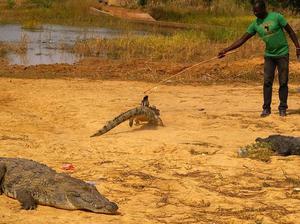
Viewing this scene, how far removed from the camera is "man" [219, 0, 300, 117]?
9.17 metres

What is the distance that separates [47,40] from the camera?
24.3 meters

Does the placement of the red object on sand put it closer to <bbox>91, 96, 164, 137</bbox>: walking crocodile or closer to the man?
<bbox>91, 96, 164, 137</bbox>: walking crocodile

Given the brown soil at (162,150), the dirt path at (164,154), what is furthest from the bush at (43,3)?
the dirt path at (164,154)

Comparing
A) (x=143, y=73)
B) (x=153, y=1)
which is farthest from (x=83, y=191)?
(x=153, y=1)

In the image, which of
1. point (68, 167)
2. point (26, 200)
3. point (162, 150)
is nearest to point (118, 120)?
point (162, 150)

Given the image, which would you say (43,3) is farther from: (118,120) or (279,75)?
(118,120)

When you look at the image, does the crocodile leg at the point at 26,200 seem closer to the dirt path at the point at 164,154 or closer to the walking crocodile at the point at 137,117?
the dirt path at the point at 164,154

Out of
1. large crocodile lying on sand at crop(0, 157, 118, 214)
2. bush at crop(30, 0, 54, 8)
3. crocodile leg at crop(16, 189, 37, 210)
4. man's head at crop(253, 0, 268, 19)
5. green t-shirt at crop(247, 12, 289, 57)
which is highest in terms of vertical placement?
man's head at crop(253, 0, 268, 19)

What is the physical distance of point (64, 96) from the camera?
12.1 meters

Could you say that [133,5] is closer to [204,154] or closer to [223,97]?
[223,97]

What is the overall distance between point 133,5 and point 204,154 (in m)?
36.3

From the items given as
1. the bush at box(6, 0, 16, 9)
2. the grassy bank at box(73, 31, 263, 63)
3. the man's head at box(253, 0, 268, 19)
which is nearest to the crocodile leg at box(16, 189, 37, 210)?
the man's head at box(253, 0, 268, 19)

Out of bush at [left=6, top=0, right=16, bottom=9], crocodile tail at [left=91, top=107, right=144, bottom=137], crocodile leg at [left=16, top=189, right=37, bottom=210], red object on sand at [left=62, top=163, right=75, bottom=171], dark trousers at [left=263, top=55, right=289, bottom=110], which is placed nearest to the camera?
crocodile leg at [left=16, top=189, right=37, bottom=210]

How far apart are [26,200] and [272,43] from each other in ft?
17.5
